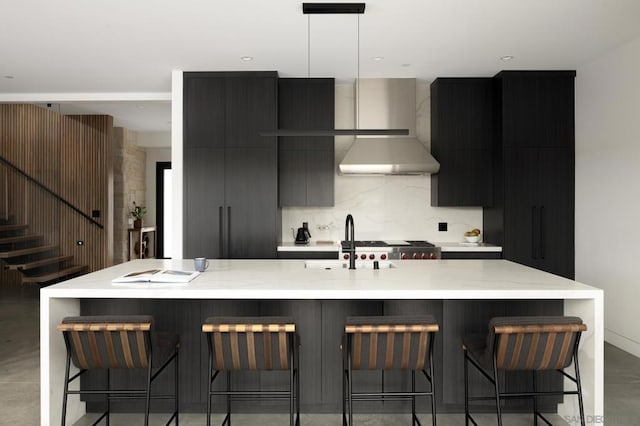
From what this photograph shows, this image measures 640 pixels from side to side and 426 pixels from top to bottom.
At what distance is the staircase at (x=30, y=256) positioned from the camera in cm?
592

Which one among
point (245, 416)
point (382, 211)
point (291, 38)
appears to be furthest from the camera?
point (382, 211)

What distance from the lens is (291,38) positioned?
3.80 m

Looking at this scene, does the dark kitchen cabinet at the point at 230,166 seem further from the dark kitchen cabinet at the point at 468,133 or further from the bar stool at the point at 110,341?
the bar stool at the point at 110,341

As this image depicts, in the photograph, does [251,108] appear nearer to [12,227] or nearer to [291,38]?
[291,38]

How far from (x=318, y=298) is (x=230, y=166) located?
106 inches

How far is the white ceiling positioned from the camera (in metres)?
3.24

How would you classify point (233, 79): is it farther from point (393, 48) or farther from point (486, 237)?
point (486, 237)

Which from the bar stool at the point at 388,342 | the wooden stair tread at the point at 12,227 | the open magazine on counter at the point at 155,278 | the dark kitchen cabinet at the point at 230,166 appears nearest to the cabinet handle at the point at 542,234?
the dark kitchen cabinet at the point at 230,166

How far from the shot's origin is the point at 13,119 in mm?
6059

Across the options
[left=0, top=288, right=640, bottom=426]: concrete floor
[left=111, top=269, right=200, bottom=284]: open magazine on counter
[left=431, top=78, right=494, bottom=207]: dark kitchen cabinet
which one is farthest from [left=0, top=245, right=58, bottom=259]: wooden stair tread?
[left=431, top=78, right=494, bottom=207]: dark kitchen cabinet

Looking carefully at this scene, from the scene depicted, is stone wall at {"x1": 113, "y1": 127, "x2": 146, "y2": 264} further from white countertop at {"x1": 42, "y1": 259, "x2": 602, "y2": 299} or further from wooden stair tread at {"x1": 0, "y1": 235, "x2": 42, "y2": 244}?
white countertop at {"x1": 42, "y1": 259, "x2": 602, "y2": 299}

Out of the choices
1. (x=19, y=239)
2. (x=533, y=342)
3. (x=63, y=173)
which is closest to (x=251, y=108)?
(x=63, y=173)

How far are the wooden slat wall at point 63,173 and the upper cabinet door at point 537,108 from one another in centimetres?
556

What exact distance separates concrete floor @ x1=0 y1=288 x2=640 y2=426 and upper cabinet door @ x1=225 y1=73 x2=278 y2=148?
2.62 m
